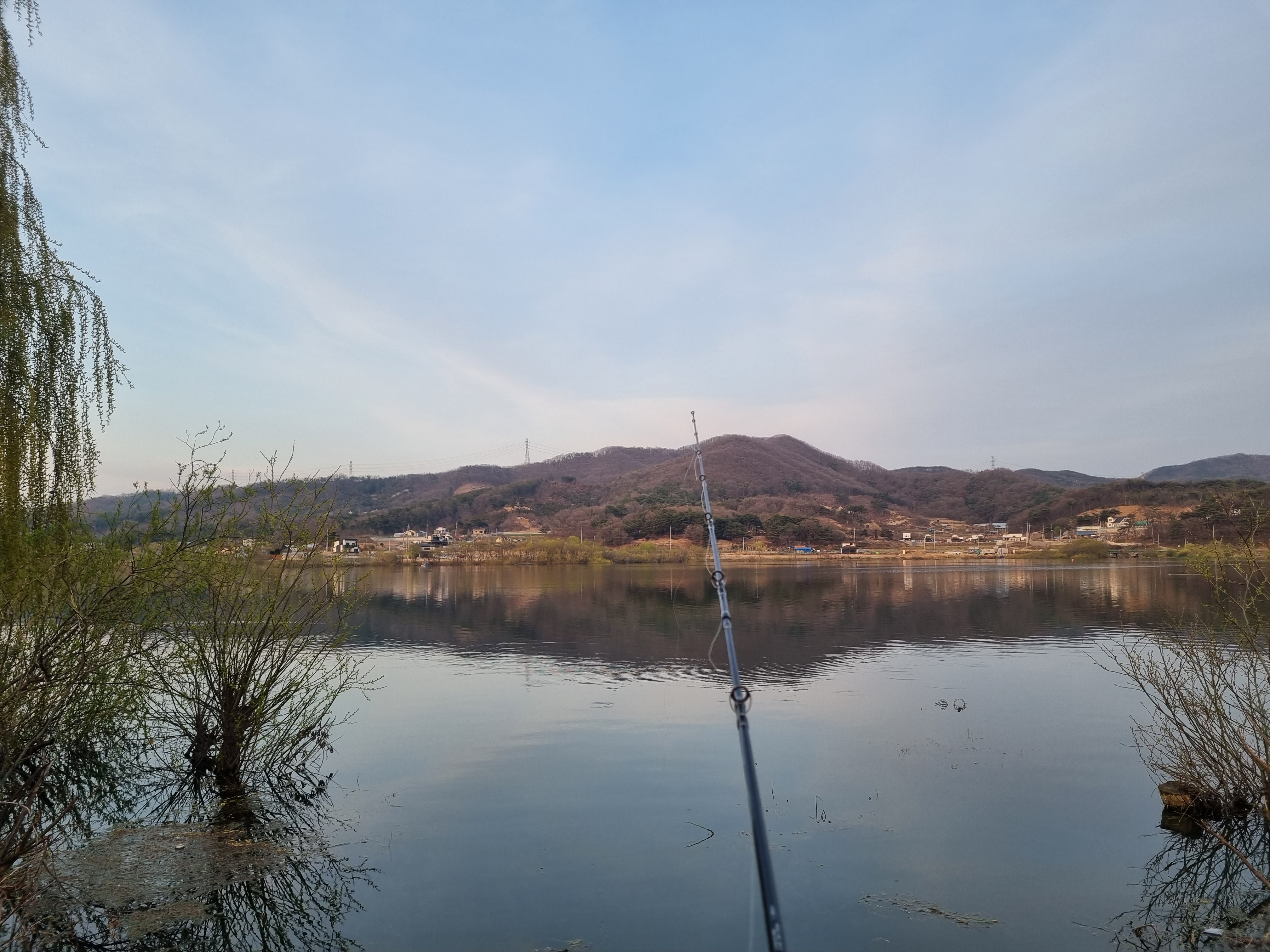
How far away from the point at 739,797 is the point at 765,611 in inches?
1287

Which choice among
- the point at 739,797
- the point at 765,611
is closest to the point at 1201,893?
the point at 739,797

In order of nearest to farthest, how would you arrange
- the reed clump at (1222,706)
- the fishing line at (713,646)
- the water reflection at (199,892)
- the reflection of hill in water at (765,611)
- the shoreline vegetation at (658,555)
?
the water reflection at (199,892)
the fishing line at (713,646)
the reed clump at (1222,706)
the reflection of hill in water at (765,611)
the shoreline vegetation at (658,555)

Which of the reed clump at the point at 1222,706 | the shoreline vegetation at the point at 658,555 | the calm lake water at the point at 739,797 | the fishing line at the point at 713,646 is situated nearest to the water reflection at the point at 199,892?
the calm lake water at the point at 739,797

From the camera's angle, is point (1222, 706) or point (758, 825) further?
point (1222, 706)

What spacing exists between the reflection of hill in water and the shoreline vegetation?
31829mm

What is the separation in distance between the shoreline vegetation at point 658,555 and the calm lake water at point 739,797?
264 ft

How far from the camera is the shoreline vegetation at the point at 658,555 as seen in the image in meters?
110

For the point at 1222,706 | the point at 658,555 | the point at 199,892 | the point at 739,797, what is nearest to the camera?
the point at 199,892

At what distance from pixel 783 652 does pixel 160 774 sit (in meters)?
21.1

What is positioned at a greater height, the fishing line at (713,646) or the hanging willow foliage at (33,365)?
the hanging willow foliage at (33,365)

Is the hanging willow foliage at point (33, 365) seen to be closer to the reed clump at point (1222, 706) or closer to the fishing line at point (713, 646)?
the fishing line at point (713, 646)

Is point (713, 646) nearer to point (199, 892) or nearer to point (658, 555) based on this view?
point (199, 892)

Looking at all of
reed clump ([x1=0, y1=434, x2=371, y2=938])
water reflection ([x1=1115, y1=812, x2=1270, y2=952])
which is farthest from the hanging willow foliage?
water reflection ([x1=1115, y1=812, x2=1270, y2=952])

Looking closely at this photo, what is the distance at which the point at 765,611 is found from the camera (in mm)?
44969
